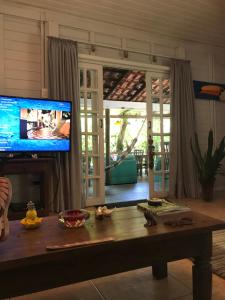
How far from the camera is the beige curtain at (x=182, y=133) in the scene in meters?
4.32

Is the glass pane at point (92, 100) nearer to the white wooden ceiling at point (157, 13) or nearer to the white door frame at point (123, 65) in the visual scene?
the white door frame at point (123, 65)

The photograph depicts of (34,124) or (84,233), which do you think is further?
(34,124)

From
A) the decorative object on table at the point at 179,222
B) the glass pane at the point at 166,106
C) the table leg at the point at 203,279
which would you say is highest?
the glass pane at the point at 166,106

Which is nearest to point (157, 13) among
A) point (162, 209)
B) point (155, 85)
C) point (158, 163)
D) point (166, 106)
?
point (155, 85)

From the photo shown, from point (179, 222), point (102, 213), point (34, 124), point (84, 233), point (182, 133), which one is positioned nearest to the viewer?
point (84, 233)

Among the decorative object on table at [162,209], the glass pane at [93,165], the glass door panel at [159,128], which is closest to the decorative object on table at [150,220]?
the decorative object on table at [162,209]

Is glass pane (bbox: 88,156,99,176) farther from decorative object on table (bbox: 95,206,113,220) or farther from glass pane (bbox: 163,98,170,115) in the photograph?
decorative object on table (bbox: 95,206,113,220)

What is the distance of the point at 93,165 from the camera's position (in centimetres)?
394

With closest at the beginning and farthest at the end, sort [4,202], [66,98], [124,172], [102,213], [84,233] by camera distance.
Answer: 1. [4,202]
2. [84,233]
3. [102,213]
4. [66,98]
5. [124,172]

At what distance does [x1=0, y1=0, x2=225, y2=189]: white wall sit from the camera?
3365 millimetres

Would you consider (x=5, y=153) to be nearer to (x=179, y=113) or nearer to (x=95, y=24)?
(x=95, y=24)

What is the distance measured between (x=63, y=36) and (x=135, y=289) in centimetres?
332

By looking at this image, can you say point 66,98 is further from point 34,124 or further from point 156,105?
point 156,105

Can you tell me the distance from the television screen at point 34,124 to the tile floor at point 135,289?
1.82m
